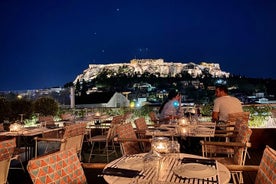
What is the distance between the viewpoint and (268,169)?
2.18 m

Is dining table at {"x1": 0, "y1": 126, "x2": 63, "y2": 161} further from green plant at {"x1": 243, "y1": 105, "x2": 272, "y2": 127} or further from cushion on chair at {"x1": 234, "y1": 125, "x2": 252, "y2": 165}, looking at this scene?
green plant at {"x1": 243, "y1": 105, "x2": 272, "y2": 127}

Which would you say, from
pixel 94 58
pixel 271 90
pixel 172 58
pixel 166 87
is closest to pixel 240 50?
pixel 172 58

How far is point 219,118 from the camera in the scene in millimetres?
5941

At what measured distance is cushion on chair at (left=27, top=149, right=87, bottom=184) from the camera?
84.3 inches

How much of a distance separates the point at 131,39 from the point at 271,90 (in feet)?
210

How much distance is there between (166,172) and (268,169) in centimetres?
→ 74

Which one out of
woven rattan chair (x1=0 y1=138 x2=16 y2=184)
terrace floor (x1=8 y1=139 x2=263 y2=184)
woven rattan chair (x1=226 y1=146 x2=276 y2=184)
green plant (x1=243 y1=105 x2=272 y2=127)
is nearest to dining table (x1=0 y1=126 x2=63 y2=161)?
terrace floor (x1=8 y1=139 x2=263 y2=184)

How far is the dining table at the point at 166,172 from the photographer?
2021 millimetres

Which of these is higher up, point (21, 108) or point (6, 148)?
point (21, 108)

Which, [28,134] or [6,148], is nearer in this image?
[6,148]

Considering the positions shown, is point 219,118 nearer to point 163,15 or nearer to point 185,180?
point 185,180

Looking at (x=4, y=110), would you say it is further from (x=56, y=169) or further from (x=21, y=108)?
(x=56, y=169)

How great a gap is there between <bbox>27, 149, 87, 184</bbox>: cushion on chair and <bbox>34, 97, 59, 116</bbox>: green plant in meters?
7.65

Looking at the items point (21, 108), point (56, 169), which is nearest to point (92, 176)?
point (56, 169)
